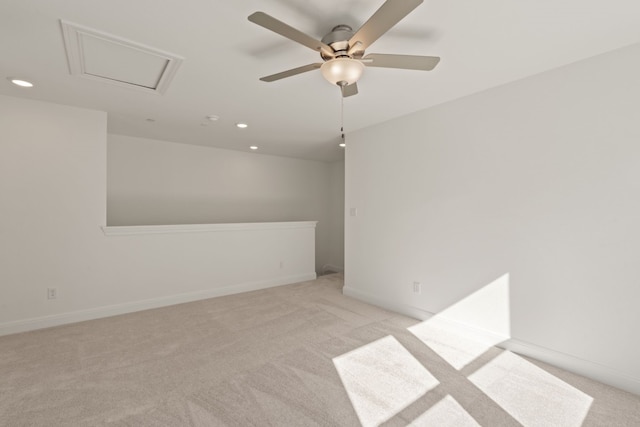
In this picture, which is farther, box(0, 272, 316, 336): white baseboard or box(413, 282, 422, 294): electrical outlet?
box(413, 282, 422, 294): electrical outlet

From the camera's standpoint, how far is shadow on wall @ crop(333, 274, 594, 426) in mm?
1760

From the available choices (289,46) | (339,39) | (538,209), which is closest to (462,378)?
(538,209)

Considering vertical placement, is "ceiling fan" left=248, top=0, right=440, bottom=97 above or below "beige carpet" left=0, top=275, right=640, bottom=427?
above

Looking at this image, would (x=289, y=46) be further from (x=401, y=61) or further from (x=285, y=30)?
(x=401, y=61)

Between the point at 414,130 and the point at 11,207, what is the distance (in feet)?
14.1

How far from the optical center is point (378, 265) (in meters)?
3.76

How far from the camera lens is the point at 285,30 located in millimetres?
1424

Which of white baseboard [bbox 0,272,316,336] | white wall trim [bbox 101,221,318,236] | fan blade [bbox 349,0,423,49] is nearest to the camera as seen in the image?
fan blade [bbox 349,0,423,49]

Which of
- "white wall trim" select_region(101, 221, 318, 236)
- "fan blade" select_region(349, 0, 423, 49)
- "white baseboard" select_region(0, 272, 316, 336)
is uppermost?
"fan blade" select_region(349, 0, 423, 49)

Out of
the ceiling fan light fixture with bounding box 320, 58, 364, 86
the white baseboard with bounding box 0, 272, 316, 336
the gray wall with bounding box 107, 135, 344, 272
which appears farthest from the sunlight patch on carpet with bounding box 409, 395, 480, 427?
the gray wall with bounding box 107, 135, 344, 272

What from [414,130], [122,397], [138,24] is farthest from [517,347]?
[138,24]

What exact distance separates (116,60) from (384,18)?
2.02 metres

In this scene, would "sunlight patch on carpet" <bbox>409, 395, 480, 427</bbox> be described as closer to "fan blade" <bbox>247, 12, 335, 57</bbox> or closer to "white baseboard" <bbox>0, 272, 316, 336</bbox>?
"fan blade" <bbox>247, 12, 335, 57</bbox>

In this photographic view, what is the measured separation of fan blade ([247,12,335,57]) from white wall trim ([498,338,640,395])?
109 inches
